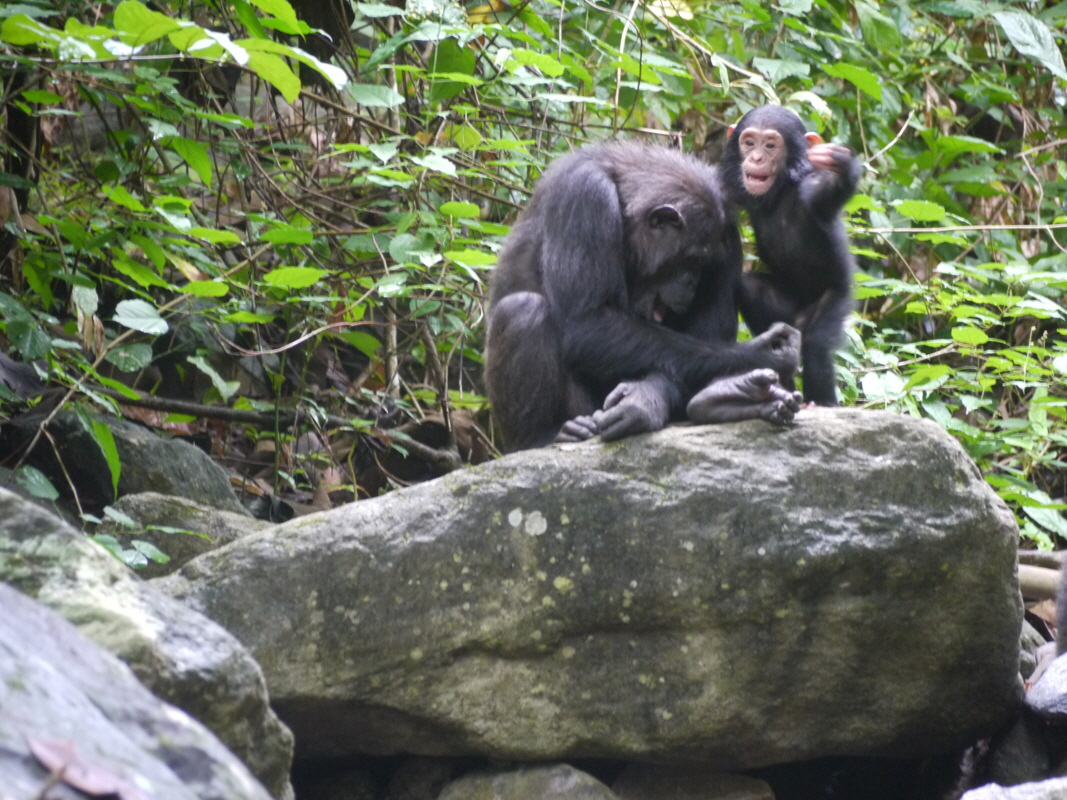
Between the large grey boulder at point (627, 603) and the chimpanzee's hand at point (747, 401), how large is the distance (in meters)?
0.24

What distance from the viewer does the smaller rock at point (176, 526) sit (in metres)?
4.73

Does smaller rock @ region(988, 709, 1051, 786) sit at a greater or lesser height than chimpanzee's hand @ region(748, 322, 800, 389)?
lesser

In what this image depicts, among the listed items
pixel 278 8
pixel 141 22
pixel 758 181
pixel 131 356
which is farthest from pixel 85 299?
pixel 758 181

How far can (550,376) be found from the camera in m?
4.55

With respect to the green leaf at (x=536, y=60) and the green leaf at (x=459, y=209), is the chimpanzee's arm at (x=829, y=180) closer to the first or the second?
the green leaf at (x=536, y=60)

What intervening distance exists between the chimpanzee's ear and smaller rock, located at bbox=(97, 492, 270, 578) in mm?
2083

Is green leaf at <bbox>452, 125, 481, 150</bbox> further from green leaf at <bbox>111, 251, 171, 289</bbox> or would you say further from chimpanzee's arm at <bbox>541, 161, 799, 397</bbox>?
green leaf at <bbox>111, 251, 171, 289</bbox>

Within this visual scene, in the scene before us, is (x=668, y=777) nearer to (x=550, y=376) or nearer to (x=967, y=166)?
(x=550, y=376)

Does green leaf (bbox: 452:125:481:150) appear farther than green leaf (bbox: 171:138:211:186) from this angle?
Yes

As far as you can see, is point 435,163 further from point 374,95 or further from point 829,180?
point 829,180

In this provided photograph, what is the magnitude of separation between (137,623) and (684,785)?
2.09 m

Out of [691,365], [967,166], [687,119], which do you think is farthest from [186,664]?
[967,166]

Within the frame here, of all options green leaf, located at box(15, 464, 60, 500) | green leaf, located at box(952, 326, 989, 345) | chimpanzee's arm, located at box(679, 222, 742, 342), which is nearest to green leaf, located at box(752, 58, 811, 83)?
green leaf, located at box(952, 326, 989, 345)

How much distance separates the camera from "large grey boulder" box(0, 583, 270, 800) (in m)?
1.68
